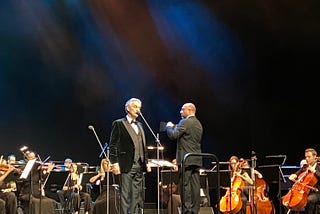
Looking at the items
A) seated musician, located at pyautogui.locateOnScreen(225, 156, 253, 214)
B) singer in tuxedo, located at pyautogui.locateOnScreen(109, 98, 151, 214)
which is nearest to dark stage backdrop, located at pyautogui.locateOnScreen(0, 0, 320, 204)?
seated musician, located at pyautogui.locateOnScreen(225, 156, 253, 214)

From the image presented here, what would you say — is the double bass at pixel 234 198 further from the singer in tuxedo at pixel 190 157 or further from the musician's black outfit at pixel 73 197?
the musician's black outfit at pixel 73 197

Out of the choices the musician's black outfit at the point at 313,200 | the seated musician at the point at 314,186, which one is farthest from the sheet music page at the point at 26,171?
the musician's black outfit at the point at 313,200

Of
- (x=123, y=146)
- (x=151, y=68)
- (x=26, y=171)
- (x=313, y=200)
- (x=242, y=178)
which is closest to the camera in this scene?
(x=123, y=146)

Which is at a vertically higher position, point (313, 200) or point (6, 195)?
point (6, 195)

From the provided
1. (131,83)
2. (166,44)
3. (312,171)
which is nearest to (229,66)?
(166,44)

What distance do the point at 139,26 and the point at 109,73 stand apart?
164 cm

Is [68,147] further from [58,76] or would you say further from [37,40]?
[37,40]

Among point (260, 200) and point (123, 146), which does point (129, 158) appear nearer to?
point (123, 146)

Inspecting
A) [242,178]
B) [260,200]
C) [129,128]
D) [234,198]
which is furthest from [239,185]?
[129,128]

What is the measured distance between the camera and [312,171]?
10.3m

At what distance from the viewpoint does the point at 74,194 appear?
13.0 metres

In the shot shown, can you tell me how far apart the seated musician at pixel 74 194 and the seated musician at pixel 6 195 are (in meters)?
2.20

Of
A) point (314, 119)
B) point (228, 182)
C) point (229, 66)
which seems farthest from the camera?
point (229, 66)

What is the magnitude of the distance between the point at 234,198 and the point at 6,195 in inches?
186
